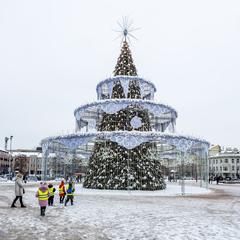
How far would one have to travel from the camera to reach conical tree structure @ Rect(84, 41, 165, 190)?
2734cm

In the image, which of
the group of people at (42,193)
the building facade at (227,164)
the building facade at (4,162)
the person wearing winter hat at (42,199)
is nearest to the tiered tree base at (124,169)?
the group of people at (42,193)

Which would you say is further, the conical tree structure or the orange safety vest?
the conical tree structure

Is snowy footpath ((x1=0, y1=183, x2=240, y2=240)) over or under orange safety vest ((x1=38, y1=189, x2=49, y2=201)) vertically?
under

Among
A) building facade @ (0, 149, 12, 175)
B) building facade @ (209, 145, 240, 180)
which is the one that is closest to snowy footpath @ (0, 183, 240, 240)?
building facade @ (209, 145, 240, 180)

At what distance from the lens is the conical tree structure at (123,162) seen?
27344 mm

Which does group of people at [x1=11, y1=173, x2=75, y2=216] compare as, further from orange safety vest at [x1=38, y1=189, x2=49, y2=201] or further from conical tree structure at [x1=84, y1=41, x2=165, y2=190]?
conical tree structure at [x1=84, y1=41, x2=165, y2=190]

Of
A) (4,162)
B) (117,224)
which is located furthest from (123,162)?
(4,162)

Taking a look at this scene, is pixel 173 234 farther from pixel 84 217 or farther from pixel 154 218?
pixel 84 217

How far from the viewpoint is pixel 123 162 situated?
27.6m

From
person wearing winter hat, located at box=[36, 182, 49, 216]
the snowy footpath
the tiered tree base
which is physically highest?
the tiered tree base

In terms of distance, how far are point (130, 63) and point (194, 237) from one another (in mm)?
24515

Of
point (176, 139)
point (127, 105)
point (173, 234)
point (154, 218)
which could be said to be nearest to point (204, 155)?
point (176, 139)

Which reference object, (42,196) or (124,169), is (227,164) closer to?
(124,169)

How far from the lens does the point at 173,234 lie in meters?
9.46
